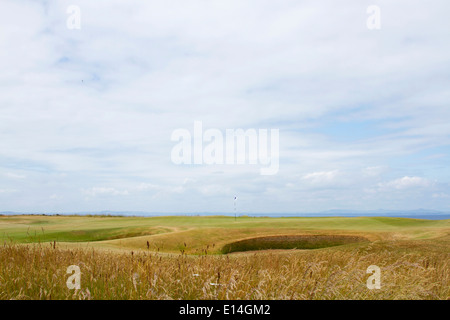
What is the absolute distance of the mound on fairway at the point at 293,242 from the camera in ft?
75.6

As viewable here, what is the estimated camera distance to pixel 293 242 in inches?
922

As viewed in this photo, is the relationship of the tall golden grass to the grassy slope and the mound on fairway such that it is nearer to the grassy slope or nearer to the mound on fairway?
the grassy slope

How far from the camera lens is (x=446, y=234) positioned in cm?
2069

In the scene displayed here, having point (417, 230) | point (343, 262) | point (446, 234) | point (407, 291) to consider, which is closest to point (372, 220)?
point (417, 230)

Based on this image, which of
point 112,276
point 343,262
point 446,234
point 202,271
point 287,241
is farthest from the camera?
point 287,241

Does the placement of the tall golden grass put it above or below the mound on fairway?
above

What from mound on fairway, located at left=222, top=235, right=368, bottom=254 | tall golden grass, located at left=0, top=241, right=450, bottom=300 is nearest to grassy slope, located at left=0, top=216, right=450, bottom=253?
mound on fairway, located at left=222, top=235, right=368, bottom=254

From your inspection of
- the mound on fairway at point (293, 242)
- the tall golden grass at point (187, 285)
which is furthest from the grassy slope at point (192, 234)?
the tall golden grass at point (187, 285)

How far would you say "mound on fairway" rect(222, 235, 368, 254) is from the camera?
2305 centimetres

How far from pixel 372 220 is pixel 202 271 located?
28.7 metres

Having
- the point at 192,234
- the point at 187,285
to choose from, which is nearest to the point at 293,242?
the point at 192,234
